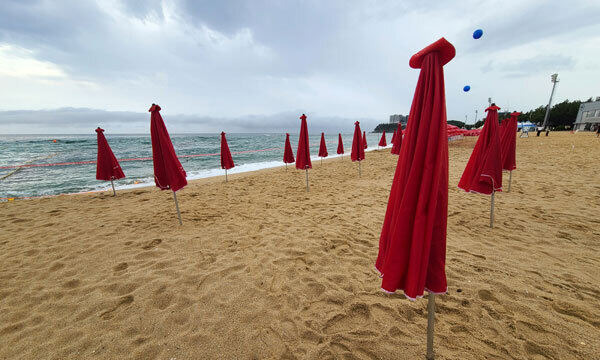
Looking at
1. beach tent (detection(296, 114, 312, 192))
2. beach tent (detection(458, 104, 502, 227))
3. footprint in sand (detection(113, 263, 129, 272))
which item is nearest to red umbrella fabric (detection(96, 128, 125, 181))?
footprint in sand (detection(113, 263, 129, 272))

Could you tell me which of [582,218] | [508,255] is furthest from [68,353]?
[582,218]

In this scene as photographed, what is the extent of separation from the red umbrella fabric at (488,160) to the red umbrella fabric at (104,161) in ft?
33.3

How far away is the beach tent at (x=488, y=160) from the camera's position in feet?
12.3

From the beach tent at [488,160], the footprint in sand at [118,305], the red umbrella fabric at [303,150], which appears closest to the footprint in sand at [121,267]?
the footprint in sand at [118,305]

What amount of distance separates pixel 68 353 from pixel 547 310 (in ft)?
16.7

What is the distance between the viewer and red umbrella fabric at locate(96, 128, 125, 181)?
7.16 meters

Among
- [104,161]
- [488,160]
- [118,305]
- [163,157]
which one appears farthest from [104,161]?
[488,160]

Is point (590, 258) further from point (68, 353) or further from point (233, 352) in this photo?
point (68, 353)

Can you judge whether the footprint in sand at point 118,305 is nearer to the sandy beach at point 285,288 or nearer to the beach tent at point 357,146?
the sandy beach at point 285,288

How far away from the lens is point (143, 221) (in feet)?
17.4

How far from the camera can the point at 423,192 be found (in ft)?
4.73

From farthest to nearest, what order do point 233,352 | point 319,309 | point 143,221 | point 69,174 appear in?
point 69,174 → point 143,221 → point 319,309 → point 233,352

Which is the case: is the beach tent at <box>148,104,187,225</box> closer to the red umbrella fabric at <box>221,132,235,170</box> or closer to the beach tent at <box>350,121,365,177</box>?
the red umbrella fabric at <box>221,132,235,170</box>

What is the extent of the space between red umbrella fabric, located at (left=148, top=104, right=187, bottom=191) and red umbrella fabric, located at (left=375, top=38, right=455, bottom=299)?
4.42 metres
